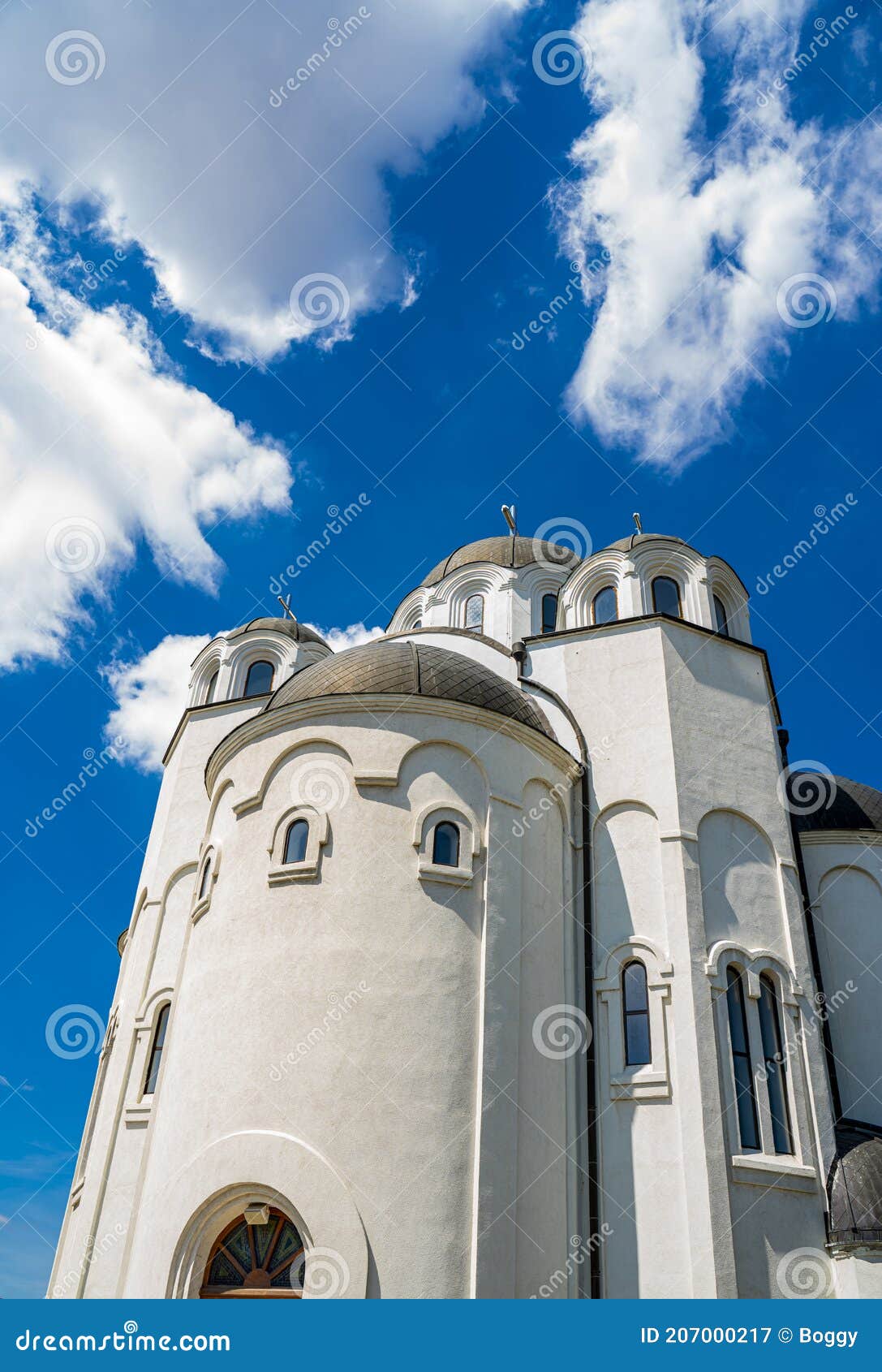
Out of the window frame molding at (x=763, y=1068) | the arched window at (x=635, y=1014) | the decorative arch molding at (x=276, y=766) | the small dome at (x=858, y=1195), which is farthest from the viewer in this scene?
the decorative arch molding at (x=276, y=766)

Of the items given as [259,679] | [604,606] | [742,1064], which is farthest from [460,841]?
[259,679]

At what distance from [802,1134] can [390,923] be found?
19.4 ft

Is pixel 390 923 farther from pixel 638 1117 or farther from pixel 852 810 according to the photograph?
pixel 852 810

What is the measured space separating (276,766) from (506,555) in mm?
9282

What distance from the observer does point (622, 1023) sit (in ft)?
44.9

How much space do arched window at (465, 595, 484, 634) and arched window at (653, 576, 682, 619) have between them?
3954 mm

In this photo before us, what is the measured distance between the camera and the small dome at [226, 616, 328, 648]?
22.0 m

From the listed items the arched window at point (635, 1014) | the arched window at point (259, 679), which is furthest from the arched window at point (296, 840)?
the arched window at point (259, 679)

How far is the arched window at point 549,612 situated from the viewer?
20406 mm

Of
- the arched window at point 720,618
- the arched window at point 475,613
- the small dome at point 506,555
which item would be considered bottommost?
the arched window at point 720,618

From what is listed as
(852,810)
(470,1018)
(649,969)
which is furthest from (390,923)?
(852,810)

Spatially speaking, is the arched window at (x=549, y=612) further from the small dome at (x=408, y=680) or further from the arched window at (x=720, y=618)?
the small dome at (x=408, y=680)

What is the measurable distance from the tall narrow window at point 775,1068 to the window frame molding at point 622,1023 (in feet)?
4.61

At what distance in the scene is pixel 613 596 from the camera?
18266 mm
